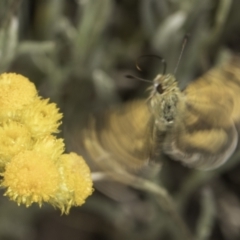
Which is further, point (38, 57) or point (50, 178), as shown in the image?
point (38, 57)

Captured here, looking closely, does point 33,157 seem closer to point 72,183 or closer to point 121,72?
Result: point 72,183

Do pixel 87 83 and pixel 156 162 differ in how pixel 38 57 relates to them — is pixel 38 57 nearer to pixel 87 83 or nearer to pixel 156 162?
pixel 87 83

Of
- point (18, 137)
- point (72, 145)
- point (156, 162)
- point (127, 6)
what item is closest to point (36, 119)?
point (18, 137)

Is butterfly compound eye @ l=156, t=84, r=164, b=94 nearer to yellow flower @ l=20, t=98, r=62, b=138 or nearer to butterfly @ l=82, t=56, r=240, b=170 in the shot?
butterfly @ l=82, t=56, r=240, b=170

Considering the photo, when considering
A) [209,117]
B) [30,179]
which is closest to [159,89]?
→ [209,117]

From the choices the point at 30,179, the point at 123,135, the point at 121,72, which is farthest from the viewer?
Result: the point at 121,72
